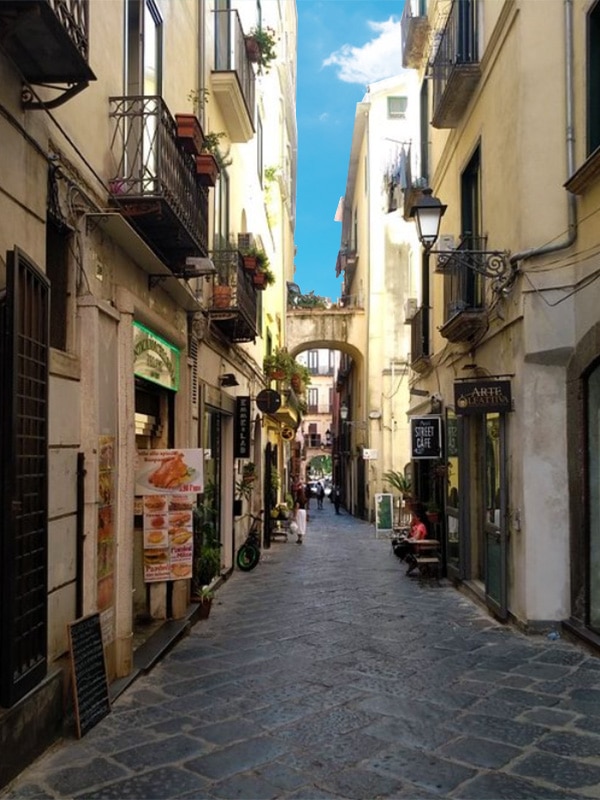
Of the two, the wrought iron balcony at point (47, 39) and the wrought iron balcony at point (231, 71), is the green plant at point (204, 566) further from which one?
the wrought iron balcony at point (231, 71)

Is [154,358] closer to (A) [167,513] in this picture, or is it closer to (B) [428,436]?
(A) [167,513]

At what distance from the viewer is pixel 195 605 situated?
947 centimetres

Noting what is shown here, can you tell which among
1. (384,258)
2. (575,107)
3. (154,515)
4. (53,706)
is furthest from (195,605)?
(384,258)

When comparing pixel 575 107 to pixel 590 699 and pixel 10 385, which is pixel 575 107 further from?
pixel 10 385

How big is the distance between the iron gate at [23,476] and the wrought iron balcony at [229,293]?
666 centimetres

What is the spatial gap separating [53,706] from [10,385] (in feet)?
6.94

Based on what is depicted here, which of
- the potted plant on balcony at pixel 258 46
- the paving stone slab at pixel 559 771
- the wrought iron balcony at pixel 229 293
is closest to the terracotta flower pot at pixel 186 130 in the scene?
the wrought iron balcony at pixel 229 293

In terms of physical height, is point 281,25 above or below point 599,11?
above

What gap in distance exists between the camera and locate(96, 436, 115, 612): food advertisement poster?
623 centimetres

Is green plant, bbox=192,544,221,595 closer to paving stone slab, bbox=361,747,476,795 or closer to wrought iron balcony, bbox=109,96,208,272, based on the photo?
wrought iron balcony, bbox=109,96,208,272

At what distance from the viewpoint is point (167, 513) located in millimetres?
8453

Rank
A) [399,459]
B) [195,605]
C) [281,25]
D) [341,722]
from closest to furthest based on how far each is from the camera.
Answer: [341,722], [195,605], [281,25], [399,459]

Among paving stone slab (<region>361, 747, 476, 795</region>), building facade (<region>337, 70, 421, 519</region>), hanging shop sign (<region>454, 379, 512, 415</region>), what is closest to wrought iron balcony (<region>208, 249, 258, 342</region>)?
hanging shop sign (<region>454, 379, 512, 415</region>)

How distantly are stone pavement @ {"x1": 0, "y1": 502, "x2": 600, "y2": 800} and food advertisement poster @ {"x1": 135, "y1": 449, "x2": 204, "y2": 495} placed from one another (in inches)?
62.1
